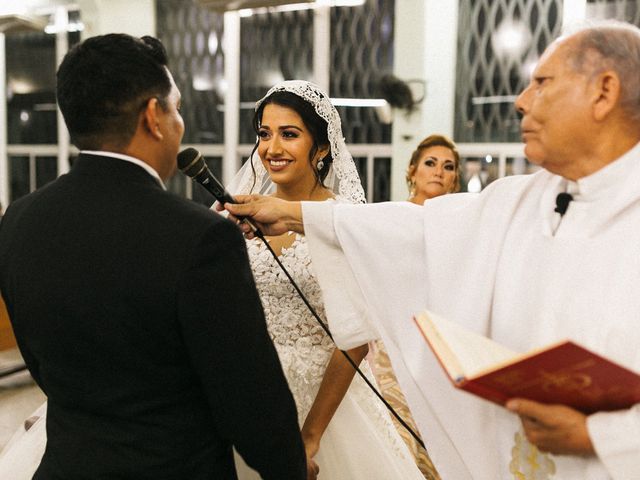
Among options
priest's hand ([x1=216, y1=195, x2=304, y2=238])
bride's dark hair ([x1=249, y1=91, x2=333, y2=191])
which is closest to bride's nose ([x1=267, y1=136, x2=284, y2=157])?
bride's dark hair ([x1=249, y1=91, x2=333, y2=191])

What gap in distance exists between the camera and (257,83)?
313 inches

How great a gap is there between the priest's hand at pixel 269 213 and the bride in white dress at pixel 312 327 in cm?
34

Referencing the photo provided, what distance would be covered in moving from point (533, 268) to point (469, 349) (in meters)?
0.39

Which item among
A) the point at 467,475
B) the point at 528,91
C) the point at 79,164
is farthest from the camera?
the point at 467,475

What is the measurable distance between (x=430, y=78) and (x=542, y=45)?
41.9 inches

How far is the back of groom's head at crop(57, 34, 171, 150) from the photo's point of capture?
1.17 meters

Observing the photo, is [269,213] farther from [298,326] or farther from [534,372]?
[534,372]

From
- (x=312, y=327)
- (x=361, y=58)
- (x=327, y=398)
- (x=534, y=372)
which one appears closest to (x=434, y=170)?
(x=312, y=327)

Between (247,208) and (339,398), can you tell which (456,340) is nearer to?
(247,208)

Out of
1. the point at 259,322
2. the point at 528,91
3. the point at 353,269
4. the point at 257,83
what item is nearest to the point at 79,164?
the point at 259,322

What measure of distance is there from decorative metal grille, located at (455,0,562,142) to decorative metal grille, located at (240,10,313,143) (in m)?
1.79

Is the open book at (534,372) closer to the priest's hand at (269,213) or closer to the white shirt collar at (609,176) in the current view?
the white shirt collar at (609,176)

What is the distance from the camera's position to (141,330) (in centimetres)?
113

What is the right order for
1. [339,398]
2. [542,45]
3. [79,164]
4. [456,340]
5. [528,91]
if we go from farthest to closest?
[542,45] → [339,398] → [528,91] → [79,164] → [456,340]
